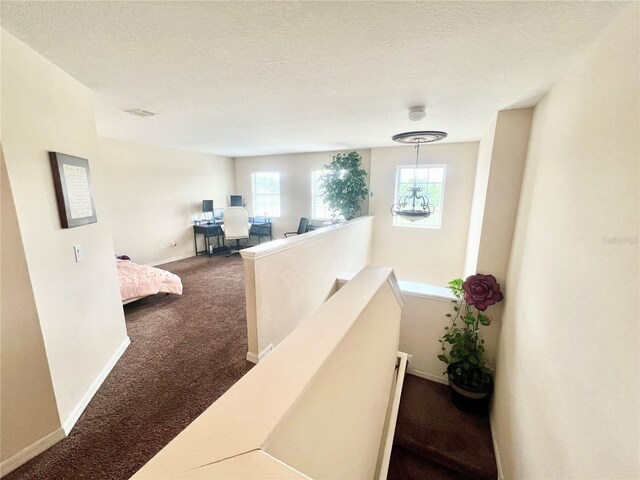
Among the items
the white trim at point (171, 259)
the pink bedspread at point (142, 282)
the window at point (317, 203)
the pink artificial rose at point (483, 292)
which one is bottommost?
the white trim at point (171, 259)

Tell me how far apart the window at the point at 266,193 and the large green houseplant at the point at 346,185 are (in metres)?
1.90

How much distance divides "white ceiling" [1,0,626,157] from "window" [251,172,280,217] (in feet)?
12.0

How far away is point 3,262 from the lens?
1.22 m

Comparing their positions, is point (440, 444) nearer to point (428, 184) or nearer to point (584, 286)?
point (584, 286)

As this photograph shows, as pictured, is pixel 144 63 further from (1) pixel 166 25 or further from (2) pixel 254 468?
(2) pixel 254 468

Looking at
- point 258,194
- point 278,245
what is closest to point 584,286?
point 278,245

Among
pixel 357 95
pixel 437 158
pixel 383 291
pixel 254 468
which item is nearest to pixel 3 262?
pixel 254 468

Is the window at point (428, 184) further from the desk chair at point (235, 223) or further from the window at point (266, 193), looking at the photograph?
the desk chair at point (235, 223)

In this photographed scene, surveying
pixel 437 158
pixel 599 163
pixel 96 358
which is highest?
pixel 437 158

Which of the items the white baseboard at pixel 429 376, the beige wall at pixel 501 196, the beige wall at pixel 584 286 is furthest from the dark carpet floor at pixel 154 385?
the beige wall at pixel 501 196

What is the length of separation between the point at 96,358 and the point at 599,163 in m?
3.22

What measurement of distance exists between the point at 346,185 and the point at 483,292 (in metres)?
2.90

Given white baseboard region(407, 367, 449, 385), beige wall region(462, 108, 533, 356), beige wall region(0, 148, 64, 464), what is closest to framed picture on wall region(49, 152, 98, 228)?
beige wall region(0, 148, 64, 464)

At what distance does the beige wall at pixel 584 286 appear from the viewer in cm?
82
